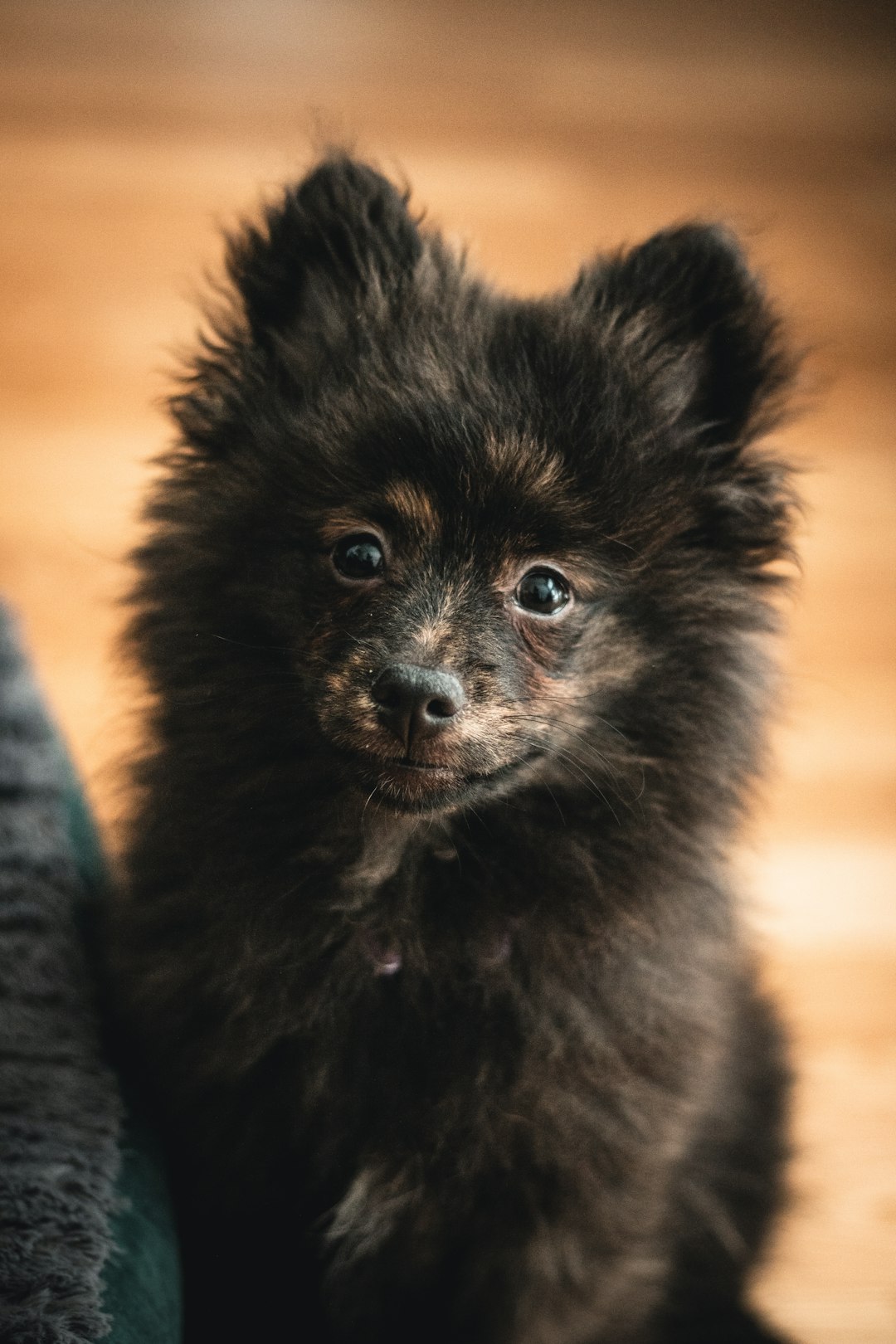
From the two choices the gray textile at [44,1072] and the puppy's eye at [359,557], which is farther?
the puppy's eye at [359,557]

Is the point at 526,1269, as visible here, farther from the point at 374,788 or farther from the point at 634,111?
the point at 634,111

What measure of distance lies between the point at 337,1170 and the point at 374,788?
0.50 m

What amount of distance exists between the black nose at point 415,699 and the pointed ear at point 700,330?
48 cm

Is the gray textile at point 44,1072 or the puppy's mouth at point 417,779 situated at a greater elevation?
the puppy's mouth at point 417,779

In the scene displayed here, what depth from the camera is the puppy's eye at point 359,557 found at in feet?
5.32

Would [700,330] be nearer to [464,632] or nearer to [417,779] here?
[464,632]

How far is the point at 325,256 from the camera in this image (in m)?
1.73

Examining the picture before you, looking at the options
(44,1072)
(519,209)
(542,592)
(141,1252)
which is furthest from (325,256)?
(519,209)

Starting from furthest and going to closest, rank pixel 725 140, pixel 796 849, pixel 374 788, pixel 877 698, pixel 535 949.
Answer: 1. pixel 725 140
2. pixel 877 698
3. pixel 796 849
4. pixel 535 949
5. pixel 374 788

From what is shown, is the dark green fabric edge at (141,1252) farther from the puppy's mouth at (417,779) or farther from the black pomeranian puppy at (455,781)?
the puppy's mouth at (417,779)

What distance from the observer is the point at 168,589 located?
5.67 feet

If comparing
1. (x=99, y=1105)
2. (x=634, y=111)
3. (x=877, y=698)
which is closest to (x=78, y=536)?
(x=99, y=1105)

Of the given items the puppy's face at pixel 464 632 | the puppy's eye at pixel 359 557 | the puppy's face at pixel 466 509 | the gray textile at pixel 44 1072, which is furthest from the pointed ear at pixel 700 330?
the gray textile at pixel 44 1072

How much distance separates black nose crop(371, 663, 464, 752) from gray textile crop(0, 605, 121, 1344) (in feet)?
2.25
